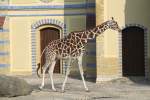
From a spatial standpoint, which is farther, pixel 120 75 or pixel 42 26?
pixel 42 26

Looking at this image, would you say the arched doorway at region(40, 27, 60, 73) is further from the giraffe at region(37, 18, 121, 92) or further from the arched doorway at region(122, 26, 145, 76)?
the giraffe at region(37, 18, 121, 92)

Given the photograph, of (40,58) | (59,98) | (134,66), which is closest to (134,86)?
(134,66)

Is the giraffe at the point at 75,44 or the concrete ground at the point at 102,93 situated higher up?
the giraffe at the point at 75,44

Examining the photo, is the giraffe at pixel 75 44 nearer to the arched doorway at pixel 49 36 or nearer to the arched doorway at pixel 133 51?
the arched doorway at pixel 133 51

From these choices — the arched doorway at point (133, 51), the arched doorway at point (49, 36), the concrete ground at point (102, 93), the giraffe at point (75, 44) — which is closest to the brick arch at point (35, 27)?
the arched doorway at point (49, 36)

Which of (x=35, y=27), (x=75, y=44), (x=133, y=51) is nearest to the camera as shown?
(x=75, y=44)

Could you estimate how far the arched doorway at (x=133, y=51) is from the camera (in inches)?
949

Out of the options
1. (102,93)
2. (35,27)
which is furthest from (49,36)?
(102,93)

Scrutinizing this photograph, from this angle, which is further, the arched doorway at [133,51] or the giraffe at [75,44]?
the arched doorway at [133,51]

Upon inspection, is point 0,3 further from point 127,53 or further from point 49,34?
point 127,53

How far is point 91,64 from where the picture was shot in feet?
85.5

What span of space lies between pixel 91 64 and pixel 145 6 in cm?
445

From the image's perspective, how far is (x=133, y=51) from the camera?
953 inches

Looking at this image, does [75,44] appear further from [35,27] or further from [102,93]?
[35,27]
